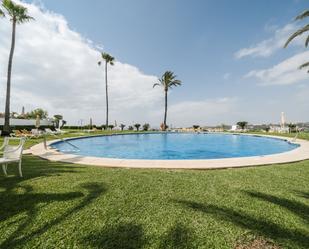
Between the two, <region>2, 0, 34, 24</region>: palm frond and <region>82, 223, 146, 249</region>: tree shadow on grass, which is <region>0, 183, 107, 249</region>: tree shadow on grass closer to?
<region>82, 223, 146, 249</region>: tree shadow on grass

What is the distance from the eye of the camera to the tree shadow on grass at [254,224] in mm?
2684

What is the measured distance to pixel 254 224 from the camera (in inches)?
119

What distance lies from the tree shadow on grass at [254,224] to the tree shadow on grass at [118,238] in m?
1.20

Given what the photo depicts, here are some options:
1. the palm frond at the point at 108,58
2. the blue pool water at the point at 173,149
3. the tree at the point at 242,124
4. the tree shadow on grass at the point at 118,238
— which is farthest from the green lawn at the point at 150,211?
the palm frond at the point at 108,58

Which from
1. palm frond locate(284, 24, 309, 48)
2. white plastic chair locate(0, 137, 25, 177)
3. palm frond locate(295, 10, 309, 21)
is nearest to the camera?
white plastic chair locate(0, 137, 25, 177)

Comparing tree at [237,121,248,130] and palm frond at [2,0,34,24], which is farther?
tree at [237,121,248,130]

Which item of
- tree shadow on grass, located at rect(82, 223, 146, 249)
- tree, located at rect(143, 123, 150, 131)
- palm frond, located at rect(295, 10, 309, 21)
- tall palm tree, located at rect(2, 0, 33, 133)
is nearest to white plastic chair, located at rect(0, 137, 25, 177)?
tree shadow on grass, located at rect(82, 223, 146, 249)

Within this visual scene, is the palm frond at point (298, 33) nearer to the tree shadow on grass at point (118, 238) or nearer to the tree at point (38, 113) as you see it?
the tree shadow on grass at point (118, 238)

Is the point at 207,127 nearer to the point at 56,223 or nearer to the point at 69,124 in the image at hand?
the point at 69,124

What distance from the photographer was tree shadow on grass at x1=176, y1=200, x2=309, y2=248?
2.68 m

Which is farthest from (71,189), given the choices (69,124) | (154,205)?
(69,124)

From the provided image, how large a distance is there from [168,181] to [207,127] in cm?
3519

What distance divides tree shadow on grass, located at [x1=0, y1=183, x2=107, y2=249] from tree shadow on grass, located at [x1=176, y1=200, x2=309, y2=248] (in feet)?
6.08

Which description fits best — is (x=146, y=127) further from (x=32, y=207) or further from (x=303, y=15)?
(x=32, y=207)
